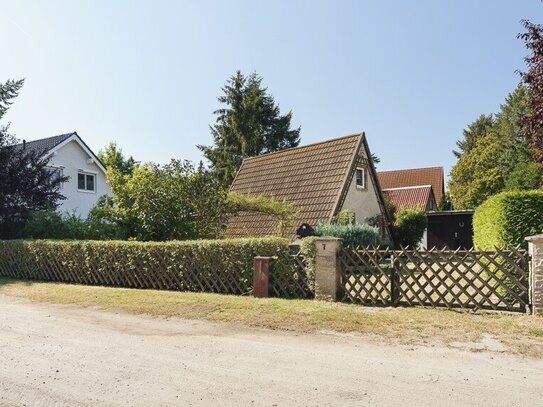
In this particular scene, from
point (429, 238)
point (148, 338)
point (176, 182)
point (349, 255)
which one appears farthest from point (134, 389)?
point (429, 238)

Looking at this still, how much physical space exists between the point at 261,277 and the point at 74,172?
24.6 metres

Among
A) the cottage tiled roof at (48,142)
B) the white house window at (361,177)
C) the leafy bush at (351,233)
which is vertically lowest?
the leafy bush at (351,233)

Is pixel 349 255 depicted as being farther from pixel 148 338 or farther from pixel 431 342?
pixel 148 338

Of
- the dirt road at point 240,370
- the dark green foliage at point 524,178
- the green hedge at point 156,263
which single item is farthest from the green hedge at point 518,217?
the dark green foliage at point 524,178

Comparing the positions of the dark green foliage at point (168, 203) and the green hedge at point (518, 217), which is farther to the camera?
the dark green foliage at point (168, 203)

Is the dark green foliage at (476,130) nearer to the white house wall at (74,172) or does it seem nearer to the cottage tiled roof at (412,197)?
the cottage tiled roof at (412,197)

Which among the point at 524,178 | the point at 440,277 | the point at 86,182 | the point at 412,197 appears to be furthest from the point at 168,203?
the point at 412,197

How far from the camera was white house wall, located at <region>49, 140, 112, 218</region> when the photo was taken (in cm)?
3069

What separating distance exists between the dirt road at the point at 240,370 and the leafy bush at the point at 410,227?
21115 millimetres

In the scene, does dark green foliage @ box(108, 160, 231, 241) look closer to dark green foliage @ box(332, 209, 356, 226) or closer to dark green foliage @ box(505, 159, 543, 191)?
dark green foliage @ box(332, 209, 356, 226)

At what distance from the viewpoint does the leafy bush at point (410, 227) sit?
27469 millimetres

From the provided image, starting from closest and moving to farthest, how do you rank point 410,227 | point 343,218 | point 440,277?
point 440,277 < point 343,218 < point 410,227

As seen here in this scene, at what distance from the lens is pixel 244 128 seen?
43.7 meters

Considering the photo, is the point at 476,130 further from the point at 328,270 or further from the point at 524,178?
the point at 328,270
